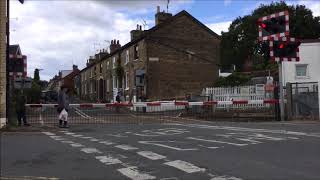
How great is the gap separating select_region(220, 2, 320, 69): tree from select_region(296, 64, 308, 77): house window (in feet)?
94.4

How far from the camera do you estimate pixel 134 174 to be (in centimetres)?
966

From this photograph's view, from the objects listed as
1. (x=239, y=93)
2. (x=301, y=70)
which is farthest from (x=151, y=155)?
(x=301, y=70)

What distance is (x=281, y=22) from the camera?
22.5 metres

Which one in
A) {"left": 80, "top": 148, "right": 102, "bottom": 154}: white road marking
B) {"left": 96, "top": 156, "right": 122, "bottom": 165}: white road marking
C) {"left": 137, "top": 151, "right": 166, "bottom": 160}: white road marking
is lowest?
{"left": 96, "top": 156, "right": 122, "bottom": 165}: white road marking

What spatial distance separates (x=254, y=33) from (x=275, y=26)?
54690 mm

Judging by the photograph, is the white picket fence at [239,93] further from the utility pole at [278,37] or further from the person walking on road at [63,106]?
the person walking on road at [63,106]

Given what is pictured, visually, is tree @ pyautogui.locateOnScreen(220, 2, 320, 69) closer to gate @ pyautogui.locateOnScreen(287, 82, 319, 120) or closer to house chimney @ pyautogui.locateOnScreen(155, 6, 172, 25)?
house chimney @ pyautogui.locateOnScreen(155, 6, 172, 25)

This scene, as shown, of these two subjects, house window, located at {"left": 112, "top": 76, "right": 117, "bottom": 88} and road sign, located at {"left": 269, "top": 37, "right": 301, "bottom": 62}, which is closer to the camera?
road sign, located at {"left": 269, "top": 37, "right": 301, "bottom": 62}

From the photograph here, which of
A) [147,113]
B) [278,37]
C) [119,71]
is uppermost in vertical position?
[119,71]

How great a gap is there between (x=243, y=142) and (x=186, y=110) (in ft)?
59.9

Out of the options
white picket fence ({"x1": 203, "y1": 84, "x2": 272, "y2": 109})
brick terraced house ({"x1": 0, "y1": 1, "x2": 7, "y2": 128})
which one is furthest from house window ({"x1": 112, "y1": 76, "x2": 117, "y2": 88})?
brick terraced house ({"x1": 0, "y1": 1, "x2": 7, "y2": 128})

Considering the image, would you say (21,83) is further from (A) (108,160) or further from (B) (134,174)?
(B) (134,174)

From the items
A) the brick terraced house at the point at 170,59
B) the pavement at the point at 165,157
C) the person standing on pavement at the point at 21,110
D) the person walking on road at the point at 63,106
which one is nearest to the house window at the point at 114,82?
the brick terraced house at the point at 170,59

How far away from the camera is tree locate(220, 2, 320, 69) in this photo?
69125 mm
